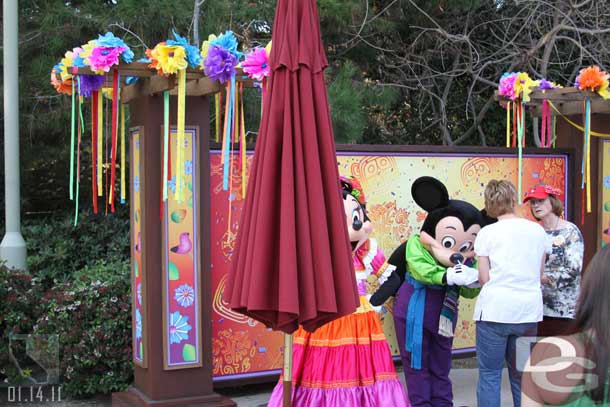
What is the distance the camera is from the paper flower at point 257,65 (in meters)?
5.03

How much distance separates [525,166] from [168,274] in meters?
3.51

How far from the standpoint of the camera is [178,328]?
545 cm

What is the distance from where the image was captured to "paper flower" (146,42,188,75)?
484 cm

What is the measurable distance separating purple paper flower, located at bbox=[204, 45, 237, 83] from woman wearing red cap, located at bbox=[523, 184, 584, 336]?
2.20m

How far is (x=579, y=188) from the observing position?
714 centimetres

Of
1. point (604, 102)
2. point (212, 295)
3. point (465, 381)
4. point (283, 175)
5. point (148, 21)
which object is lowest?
point (465, 381)

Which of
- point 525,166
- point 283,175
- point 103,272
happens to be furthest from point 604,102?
point 103,272

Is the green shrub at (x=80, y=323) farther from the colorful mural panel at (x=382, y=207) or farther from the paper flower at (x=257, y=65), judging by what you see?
the paper flower at (x=257, y=65)

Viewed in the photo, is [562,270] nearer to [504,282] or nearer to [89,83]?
[504,282]

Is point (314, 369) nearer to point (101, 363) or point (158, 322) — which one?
point (158, 322)

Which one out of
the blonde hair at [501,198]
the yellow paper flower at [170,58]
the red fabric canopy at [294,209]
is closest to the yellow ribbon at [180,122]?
the yellow paper flower at [170,58]

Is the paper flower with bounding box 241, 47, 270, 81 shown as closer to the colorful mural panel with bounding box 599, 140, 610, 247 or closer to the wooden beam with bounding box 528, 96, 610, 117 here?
the wooden beam with bounding box 528, 96, 610, 117

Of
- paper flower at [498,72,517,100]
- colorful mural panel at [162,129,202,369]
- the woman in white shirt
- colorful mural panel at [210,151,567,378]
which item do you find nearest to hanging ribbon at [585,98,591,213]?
colorful mural panel at [210,151,567,378]

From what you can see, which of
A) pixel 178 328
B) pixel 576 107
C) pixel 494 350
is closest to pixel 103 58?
pixel 178 328
